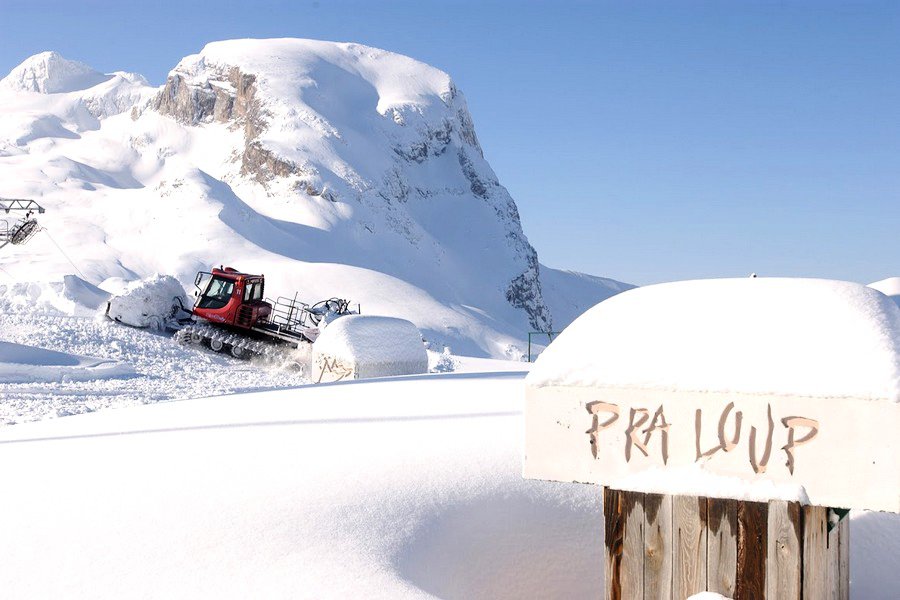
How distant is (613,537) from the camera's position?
4.22 m

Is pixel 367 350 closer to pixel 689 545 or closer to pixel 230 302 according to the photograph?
pixel 230 302

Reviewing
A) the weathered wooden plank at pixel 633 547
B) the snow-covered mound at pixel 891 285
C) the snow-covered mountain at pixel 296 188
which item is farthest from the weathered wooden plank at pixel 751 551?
the snow-covered mountain at pixel 296 188

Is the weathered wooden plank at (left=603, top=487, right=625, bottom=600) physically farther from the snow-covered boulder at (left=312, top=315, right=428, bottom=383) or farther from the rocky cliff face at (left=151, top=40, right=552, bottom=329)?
the rocky cliff face at (left=151, top=40, right=552, bottom=329)

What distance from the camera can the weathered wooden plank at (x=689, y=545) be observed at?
3.99 m

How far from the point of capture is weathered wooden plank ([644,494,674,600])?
4.07 metres

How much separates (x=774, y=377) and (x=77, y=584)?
3.37 meters

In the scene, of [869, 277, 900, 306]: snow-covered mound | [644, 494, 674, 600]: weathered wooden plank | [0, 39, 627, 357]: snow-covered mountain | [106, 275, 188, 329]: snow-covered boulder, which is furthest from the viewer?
[0, 39, 627, 357]: snow-covered mountain

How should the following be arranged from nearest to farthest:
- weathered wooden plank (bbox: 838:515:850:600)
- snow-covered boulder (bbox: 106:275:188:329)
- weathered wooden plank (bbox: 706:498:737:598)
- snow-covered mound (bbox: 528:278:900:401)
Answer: snow-covered mound (bbox: 528:278:900:401), weathered wooden plank (bbox: 706:498:737:598), weathered wooden plank (bbox: 838:515:850:600), snow-covered boulder (bbox: 106:275:188:329)

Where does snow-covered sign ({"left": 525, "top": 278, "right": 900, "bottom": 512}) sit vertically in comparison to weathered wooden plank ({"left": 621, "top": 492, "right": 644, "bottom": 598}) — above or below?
above

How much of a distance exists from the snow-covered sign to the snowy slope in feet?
3.15

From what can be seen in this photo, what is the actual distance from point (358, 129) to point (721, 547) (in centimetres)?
8393

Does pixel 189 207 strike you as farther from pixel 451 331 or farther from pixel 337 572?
pixel 337 572

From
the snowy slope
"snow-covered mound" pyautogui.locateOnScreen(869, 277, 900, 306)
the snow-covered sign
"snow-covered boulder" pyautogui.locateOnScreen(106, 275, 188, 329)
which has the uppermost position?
"snow-covered mound" pyautogui.locateOnScreen(869, 277, 900, 306)

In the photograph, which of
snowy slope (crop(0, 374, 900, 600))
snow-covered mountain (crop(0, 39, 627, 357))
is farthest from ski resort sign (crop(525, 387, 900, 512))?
snow-covered mountain (crop(0, 39, 627, 357))
